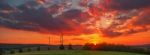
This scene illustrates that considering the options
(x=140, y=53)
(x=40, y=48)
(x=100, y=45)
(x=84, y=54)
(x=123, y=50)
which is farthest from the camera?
(x=40, y=48)

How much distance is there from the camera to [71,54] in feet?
281

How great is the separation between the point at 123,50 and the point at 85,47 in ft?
45.8

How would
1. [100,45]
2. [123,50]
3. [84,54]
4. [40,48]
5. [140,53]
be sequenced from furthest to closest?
[40,48] → [100,45] → [123,50] → [140,53] → [84,54]

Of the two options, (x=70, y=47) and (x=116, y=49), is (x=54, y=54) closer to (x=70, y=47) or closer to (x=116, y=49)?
(x=116, y=49)

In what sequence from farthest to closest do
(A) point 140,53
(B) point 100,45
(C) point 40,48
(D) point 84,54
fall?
1. (C) point 40,48
2. (B) point 100,45
3. (A) point 140,53
4. (D) point 84,54

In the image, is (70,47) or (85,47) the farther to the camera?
(70,47)

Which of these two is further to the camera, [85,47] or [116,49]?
[85,47]

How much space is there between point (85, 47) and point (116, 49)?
11.1 meters

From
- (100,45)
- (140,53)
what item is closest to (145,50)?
(140,53)

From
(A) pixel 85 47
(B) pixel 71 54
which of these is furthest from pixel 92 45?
(B) pixel 71 54

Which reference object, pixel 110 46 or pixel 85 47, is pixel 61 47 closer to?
pixel 85 47

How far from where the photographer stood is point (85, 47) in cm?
10944

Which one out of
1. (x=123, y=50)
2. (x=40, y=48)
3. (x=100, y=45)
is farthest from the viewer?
(x=40, y=48)

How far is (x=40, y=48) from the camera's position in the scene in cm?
11700
